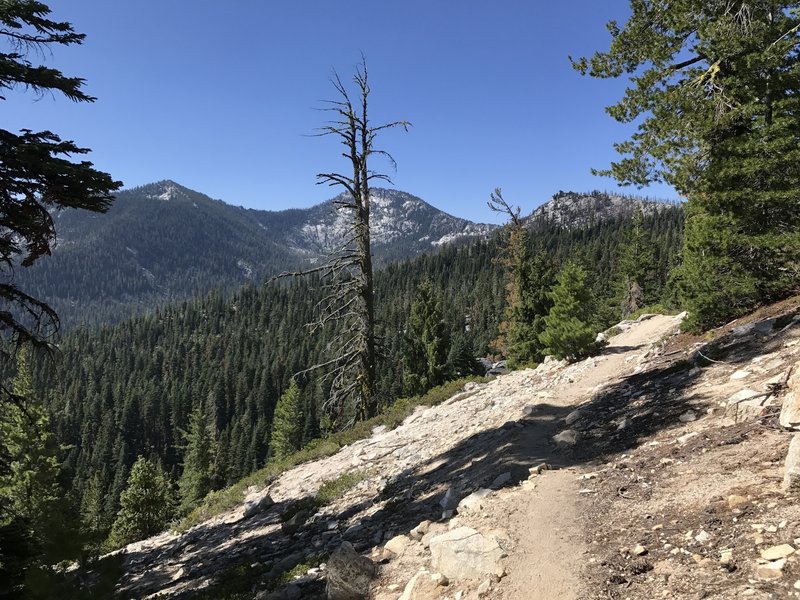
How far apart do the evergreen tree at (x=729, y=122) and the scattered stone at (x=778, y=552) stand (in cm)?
1026

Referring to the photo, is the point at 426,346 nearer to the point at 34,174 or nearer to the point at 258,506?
the point at 258,506

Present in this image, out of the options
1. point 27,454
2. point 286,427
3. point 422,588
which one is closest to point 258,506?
point 422,588

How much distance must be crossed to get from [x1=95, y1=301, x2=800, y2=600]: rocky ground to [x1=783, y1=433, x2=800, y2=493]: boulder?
0.10 meters

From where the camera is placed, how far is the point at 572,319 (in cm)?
1617

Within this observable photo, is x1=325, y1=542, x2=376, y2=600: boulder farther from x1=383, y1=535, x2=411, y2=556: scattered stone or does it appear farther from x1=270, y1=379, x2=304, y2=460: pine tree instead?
x1=270, y1=379, x2=304, y2=460: pine tree

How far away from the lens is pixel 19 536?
523cm

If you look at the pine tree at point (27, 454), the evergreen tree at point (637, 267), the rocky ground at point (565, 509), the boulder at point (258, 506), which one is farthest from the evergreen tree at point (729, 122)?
the evergreen tree at point (637, 267)

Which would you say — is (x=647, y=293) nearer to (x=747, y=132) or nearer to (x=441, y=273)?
(x=747, y=132)

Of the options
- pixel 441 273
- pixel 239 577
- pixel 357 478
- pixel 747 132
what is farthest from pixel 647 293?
pixel 441 273

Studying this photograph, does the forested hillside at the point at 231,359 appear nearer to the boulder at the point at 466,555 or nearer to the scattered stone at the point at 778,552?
the boulder at the point at 466,555

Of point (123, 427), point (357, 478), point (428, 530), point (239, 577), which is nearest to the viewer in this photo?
point (428, 530)

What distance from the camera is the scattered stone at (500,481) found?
22.6 ft

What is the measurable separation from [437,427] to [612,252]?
120768 millimetres

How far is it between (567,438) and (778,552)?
481 centimetres
